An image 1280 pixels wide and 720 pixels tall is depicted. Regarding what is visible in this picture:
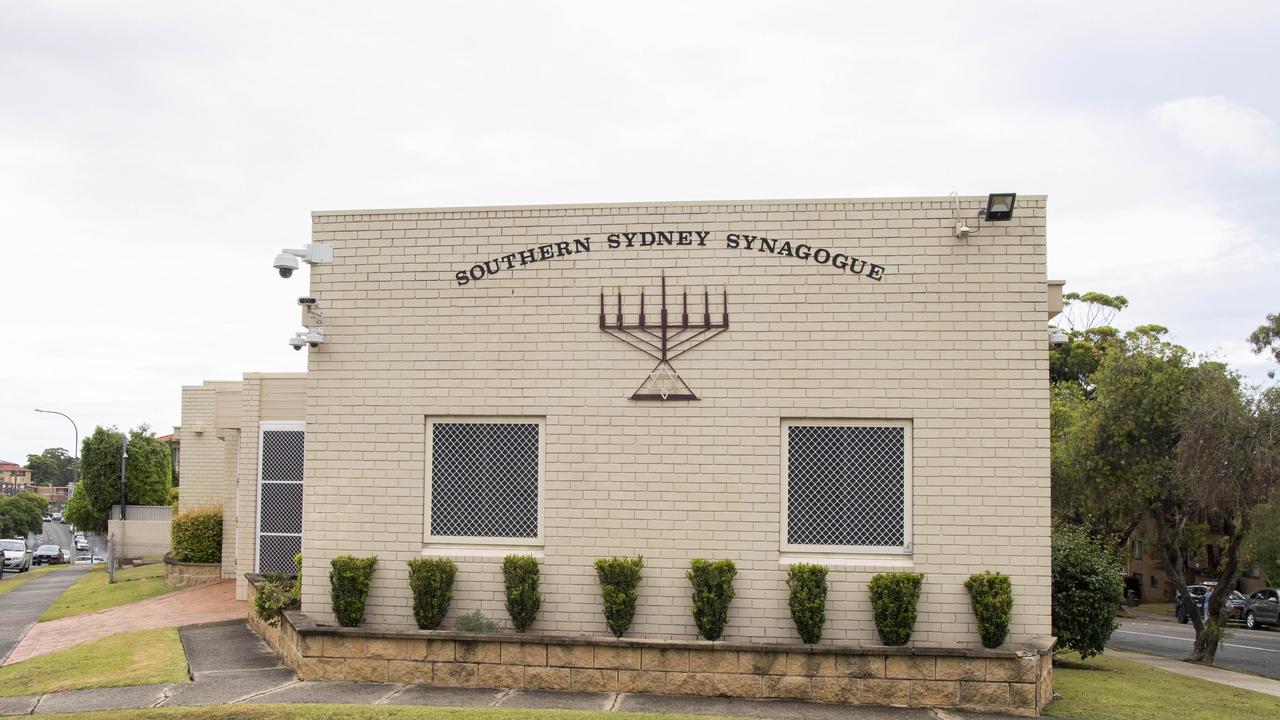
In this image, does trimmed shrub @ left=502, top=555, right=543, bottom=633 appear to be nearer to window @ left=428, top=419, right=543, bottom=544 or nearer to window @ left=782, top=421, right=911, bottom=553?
window @ left=428, top=419, right=543, bottom=544

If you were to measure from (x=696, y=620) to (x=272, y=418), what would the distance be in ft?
30.4

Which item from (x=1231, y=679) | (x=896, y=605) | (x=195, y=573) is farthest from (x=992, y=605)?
(x=195, y=573)

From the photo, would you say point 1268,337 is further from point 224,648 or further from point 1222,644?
point 224,648

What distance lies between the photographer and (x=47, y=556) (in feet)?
170

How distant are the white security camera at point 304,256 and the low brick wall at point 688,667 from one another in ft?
11.7

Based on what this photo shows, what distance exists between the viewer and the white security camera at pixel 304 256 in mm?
10766

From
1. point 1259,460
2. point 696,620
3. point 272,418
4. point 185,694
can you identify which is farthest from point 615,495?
point 1259,460

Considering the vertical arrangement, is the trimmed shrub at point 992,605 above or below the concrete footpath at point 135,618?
above

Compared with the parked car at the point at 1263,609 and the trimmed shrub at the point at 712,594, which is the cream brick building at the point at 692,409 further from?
the parked car at the point at 1263,609

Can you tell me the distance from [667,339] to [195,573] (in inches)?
541

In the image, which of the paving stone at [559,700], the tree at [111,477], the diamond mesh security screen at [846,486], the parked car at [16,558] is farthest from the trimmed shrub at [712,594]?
the parked car at [16,558]

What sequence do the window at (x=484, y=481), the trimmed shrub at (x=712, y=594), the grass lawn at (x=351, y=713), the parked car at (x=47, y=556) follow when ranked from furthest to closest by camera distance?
1. the parked car at (x=47, y=556)
2. the window at (x=484, y=481)
3. the trimmed shrub at (x=712, y=594)
4. the grass lawn at (x=351, y=713)

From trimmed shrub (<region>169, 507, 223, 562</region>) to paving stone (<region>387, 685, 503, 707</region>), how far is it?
479 inches

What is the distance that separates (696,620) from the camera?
→ 396 inches
